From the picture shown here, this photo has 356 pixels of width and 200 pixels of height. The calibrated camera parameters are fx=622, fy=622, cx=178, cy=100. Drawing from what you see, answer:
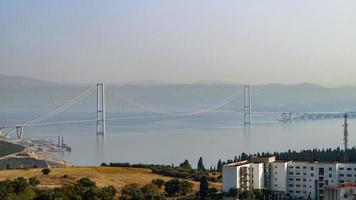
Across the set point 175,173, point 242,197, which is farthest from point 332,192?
point 175,173

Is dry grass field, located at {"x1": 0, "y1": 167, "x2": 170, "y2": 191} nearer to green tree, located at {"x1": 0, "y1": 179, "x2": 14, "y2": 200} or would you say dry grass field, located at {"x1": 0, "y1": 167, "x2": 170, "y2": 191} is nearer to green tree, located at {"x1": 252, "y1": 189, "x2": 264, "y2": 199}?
green tree, located at {"x1": 0, "y1": 179, "x2": 14, "y2": 200}

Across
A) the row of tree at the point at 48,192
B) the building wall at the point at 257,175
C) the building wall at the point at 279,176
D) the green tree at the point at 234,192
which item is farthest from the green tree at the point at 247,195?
the row of tree at the point at 48,192

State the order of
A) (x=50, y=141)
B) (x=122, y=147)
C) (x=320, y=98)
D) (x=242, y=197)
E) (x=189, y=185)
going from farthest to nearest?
(x=320, y=98) < (x=50, y=141) < (x=122, y=147) < (x=189, y=185) < (x=242, y=197)

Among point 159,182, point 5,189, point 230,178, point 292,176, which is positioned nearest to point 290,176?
point 292,176

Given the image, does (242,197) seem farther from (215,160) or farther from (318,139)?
(318,139)

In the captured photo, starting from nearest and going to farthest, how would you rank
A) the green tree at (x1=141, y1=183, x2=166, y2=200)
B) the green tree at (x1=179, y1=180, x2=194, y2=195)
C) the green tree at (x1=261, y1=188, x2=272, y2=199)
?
1. the green tree at (x1=141, y1=183, x2=166, y2=200)
2. the green tree at (x1=261, y1=188, x2=272, y2=199)
3. the green tree at (x1=179, y1=180, x2=194, y2=195)

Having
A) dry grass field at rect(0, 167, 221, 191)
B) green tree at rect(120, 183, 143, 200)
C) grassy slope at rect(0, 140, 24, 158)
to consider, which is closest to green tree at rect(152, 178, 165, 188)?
dry grass field at rect(0, 167, 221, 191)

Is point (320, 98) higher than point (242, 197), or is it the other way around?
point (320, 98)
